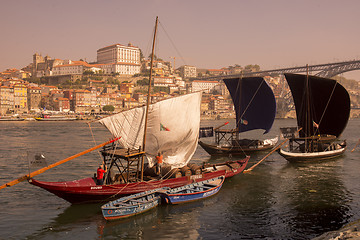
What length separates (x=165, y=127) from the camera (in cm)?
2147

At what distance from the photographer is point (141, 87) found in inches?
7087

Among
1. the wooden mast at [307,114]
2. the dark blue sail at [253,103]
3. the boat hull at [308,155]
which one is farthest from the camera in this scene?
the dark blue sail at [253,103]

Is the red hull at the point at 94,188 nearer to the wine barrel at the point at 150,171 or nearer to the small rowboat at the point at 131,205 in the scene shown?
the small rowboat at the point at 131,205

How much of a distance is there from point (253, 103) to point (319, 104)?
8000mm

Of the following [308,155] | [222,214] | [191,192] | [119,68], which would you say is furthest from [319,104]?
[119,68]

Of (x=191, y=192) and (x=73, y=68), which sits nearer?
(x=191, y=192)

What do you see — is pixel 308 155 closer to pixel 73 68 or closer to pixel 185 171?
pixel 185 171

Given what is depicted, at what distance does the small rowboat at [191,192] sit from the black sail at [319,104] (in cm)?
1929

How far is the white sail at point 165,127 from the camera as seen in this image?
2052 cm

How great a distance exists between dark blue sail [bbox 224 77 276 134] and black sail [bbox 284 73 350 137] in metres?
3.43

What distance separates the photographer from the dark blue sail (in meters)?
38.2

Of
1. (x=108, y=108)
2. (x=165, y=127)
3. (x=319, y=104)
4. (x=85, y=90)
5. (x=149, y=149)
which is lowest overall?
(x=108, y=108)

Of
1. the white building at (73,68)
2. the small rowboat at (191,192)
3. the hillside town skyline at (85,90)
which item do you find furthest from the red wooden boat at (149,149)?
the white building at (73,68)

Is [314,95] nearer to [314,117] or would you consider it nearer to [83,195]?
[314,117]
